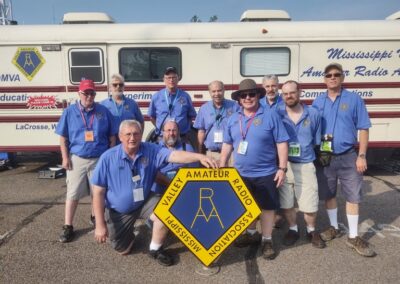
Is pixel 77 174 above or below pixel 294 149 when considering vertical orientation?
below

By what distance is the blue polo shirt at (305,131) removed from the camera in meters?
3.68

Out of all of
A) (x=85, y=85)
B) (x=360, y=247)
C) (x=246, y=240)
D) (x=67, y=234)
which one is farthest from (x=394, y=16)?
(x=67, y=234)

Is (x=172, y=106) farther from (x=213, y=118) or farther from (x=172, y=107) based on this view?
(x=213, y=118)

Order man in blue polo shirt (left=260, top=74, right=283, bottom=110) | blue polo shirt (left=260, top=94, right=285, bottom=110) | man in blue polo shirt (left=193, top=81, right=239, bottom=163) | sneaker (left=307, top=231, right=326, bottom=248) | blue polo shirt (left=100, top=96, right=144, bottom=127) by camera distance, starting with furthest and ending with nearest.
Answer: blue polo shirt (left=100, top=96, right=144, bottom=127), man in blue polo shirt (left=193, top=81, right=239, bottom=163), man in blue polo shirt (left=260, top=74, right=283, bottom=110), blue polo shirt (left=260, top=94, right=285, bottom=110), sneaker (left=307, top=231, right=326, bottom=248)

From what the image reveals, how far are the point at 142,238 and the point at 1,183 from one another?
3739 millimetres

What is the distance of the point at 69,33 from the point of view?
624 cm

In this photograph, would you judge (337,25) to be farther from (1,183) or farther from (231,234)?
(1,183)

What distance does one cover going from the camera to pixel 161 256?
11.5ft

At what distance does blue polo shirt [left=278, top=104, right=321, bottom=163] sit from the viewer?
3.68 meters

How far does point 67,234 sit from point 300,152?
8.97 ft

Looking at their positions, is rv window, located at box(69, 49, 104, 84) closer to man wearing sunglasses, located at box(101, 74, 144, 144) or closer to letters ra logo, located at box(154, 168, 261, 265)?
man wearing sunglasses, located at box(101, 74, 144, 144)

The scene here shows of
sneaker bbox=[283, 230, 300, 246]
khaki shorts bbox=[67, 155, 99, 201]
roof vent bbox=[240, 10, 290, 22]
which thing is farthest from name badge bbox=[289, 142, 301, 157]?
roof vent bbox=[240, 10, 290, 22]

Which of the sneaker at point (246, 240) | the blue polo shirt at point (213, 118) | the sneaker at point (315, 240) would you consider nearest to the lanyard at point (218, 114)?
the blue polo shirt at point (213, 118)

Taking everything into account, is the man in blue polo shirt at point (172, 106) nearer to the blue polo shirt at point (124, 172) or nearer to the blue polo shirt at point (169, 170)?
the blue polo shirt at point (169, 170)
